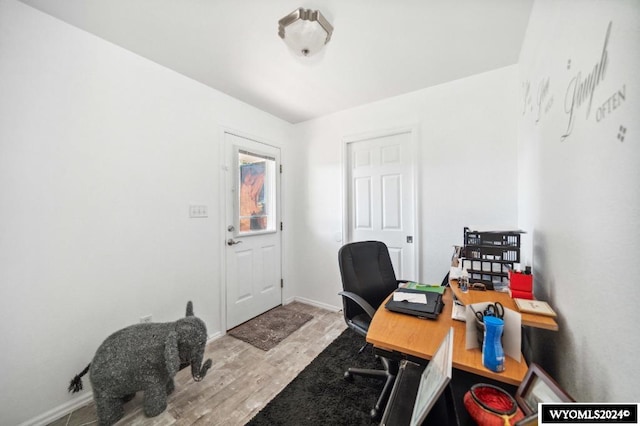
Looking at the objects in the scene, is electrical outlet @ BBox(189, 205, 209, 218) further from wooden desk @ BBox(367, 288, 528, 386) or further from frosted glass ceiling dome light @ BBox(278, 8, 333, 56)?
wooden desk @ BBox(367, 288, 528, 386)

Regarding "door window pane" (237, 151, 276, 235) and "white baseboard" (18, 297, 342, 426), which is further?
"door window pane" (237, 151, 276, 235)

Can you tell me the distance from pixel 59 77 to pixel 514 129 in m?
3.46

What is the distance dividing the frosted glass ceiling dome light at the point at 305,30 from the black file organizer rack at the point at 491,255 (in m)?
1.64

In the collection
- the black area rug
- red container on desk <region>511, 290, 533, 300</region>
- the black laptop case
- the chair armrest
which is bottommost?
the black area rug

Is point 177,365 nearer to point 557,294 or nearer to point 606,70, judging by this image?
point 557,294

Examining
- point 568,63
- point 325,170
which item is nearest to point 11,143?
point 325,170

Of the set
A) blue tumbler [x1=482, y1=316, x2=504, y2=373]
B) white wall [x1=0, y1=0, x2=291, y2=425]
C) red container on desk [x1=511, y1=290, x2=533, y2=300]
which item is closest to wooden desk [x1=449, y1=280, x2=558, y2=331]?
red container on desk [x1=511, y1=290, x2=533, y2=300]

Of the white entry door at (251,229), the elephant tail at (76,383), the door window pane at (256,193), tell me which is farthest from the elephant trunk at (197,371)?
the door window pane at (256,193)

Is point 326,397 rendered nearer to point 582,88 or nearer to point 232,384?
point 232,384

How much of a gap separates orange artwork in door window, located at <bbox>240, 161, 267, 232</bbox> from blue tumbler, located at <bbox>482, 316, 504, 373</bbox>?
2.45m

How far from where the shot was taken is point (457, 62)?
6.73 feet

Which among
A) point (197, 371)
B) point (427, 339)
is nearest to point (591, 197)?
point (427, 339)

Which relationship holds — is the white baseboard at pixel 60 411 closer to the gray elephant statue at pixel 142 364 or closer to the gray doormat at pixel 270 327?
the gray elephant statue at pixel 142 364

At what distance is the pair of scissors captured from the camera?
3.07ft
